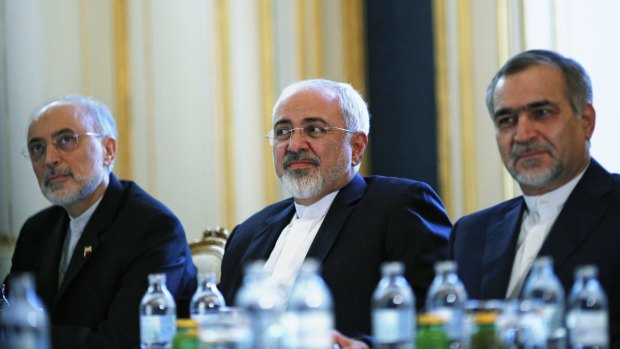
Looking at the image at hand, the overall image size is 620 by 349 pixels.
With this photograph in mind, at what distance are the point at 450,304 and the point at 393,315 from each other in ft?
0.64

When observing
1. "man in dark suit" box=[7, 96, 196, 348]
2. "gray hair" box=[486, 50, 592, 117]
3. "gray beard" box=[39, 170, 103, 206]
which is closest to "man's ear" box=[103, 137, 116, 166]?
"man in dark suit" box=[7, 96, 196, 348]

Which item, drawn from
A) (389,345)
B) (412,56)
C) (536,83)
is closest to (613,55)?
(412,56)

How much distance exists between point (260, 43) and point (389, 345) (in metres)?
3.72

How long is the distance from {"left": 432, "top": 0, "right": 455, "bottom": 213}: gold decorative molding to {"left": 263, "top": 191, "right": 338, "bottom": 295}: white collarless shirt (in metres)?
1.44

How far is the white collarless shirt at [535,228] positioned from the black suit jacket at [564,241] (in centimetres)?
2

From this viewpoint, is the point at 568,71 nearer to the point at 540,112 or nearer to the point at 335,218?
the point at 540,112

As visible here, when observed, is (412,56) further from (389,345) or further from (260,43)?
(389,345)

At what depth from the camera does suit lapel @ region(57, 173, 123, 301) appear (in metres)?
3.91

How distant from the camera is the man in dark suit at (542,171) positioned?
2955mm

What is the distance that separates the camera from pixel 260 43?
570cm

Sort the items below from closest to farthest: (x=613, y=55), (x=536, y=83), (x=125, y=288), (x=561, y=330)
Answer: (x=561, y=330), (x=536, y=83), (x=125, y=288), (x=613, y=55)

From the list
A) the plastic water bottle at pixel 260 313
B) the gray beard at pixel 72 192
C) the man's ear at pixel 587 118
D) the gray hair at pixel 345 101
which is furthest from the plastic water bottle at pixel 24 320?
the gray beard at pixel 72 192

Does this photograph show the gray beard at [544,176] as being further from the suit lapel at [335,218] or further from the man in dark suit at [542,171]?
the suit lapel at [335,218]

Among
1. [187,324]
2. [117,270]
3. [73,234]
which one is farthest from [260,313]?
[73,234]
